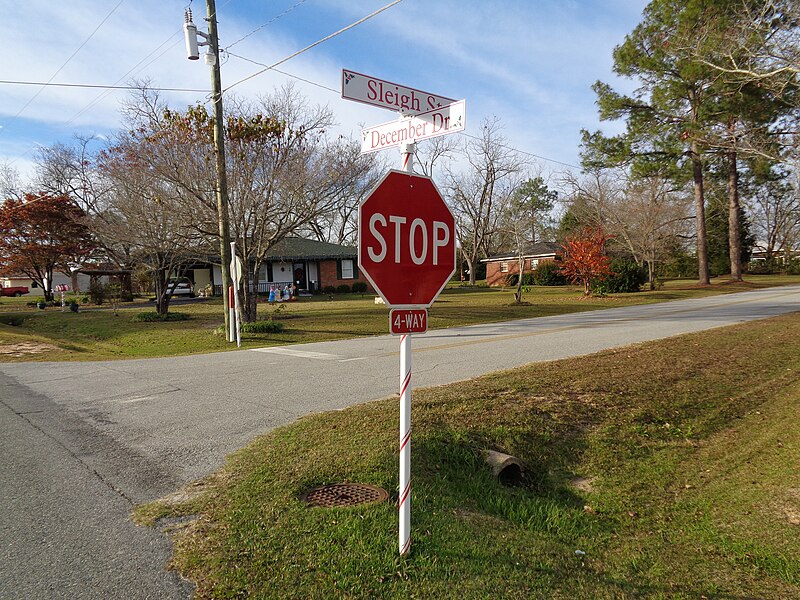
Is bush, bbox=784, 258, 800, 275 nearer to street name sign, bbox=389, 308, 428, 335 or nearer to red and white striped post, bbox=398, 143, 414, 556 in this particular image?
street name sign, bbox=389, 308, 428, 335

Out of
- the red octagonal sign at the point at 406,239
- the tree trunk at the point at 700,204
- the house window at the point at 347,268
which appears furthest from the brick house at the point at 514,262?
the red octagonal sign at the point at 406,239

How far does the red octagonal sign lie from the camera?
3047 mm

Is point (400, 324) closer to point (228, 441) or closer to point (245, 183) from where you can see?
point (228, 441)

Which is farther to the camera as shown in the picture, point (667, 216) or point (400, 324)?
point (667, 216)

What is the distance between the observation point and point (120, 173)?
1805 cm

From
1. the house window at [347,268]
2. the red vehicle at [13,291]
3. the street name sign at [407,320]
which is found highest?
the house window at [347,268]

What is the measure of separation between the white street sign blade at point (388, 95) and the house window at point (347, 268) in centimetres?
3937

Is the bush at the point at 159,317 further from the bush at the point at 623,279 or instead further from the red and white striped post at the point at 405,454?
the bush at the point at 623,279

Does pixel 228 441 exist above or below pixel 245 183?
below

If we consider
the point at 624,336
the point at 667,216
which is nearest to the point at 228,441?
the point at 624,336

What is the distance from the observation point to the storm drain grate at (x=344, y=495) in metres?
3.93

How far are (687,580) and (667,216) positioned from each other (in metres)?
43.1

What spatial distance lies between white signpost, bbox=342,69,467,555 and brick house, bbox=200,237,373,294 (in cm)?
3635

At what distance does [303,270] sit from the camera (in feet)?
138
